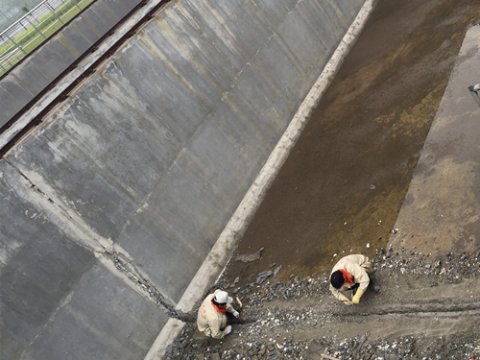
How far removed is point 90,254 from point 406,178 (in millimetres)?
8273

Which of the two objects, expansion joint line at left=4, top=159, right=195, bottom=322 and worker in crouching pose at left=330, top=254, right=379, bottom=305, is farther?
expansion joint line at left=4, top=159, right=195, bottom=322

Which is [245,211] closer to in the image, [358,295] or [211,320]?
[211,320]

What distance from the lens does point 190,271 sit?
1348cm

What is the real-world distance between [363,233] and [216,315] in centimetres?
408

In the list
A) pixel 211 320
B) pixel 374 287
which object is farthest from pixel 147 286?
pixel 374 287

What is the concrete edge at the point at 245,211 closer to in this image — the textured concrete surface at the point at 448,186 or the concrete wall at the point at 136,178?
the concrete wall at the point at 136,178

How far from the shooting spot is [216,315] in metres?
11.1

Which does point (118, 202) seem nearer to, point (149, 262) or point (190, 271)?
point (149, 262)

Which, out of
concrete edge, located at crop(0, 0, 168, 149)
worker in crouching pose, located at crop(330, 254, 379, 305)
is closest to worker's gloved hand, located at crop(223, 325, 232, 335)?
worker in crouching pose, located at crop(330, 254, 379, 305)

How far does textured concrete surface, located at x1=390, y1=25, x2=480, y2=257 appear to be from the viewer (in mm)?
10008

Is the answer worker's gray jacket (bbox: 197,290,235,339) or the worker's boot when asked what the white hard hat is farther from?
the worker's boot

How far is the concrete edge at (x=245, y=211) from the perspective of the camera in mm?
12555

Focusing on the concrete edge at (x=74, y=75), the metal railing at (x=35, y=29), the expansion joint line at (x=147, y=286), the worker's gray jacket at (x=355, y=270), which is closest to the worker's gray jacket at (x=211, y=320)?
the expansion joint line at (x=147, y=286)

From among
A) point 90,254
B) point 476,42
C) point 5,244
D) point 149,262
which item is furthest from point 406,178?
point 5,244
